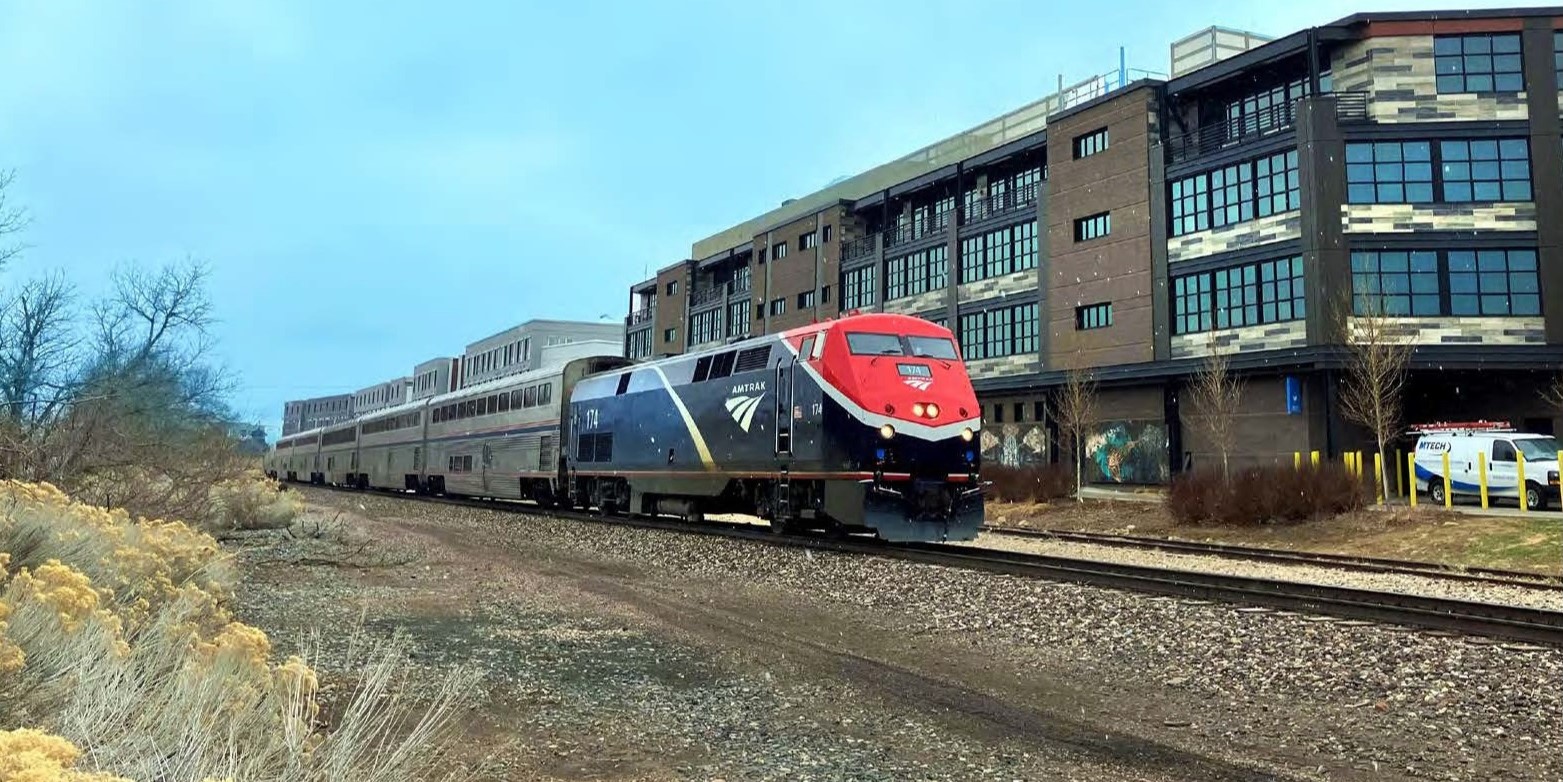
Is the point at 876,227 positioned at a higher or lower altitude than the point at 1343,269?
higher

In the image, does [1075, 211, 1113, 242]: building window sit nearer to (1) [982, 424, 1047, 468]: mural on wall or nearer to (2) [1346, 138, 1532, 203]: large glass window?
(1) [982, 424, 1047, 468]: mural on wall

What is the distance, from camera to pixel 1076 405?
33562mm

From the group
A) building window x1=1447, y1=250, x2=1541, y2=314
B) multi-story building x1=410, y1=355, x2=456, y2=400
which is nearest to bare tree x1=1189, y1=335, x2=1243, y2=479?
building window x1=1447, y1=250, x2=1541, y2=314

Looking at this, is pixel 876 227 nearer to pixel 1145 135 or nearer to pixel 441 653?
pixel 1145 135

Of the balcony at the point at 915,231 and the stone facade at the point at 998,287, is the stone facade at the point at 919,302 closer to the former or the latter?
the stone facade at the point at 998,287

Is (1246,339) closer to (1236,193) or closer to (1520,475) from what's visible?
(1236,193)

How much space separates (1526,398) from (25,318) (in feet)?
142

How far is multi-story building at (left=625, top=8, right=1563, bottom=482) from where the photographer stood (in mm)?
30484

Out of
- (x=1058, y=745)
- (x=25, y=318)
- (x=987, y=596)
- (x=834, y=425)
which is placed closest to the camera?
(x=1058, y=745)

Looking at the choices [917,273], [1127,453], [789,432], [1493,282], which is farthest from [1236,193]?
[789,432]

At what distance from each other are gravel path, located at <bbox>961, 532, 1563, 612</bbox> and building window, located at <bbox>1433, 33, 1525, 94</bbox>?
23.9 m

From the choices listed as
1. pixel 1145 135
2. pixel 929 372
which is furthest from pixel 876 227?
pixel 929 372

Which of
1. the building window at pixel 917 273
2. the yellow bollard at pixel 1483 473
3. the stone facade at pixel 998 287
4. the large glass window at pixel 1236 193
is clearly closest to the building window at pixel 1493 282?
the large glass window at pixel 1236 193

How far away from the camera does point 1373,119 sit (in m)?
31.0
